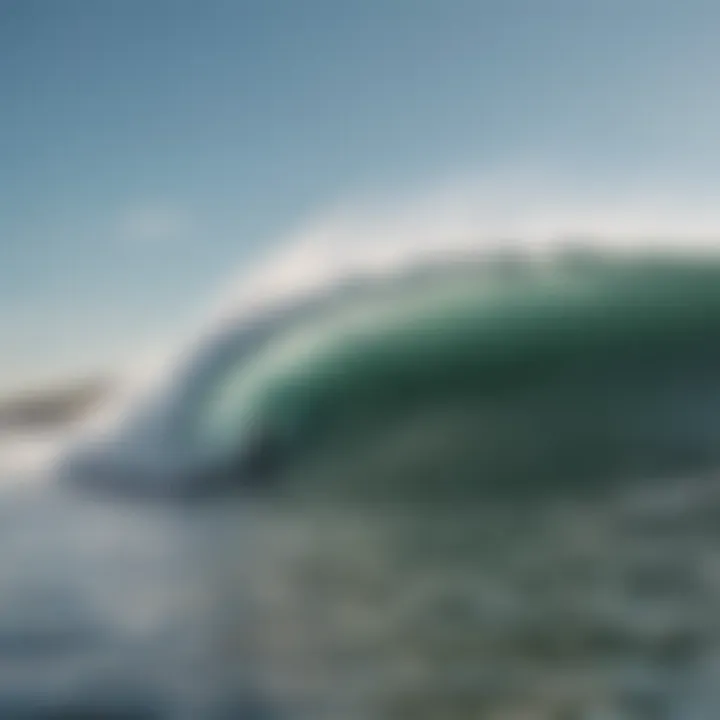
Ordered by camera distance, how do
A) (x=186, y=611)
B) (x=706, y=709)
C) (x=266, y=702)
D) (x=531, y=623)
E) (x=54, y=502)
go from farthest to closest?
1. (x=54, y=502)
2. (x=186, y=611)
3. (x=531, y=623)
4. (x=266, y=702)
5. (x=706, y=709)

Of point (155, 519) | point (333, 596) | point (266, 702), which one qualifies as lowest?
point (266, 702)

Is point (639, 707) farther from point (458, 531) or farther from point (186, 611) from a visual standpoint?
point (458, 531)

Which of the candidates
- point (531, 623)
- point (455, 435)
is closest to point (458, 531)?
point (531, 623)

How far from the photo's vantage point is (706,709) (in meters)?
3.06

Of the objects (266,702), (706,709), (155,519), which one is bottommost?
(706,709)

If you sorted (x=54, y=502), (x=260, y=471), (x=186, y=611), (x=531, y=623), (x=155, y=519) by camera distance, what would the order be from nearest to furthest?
(x=531, y=623) < (x=186, y=611) < (x=155, y=519) < (x=54, y=502) < (x=260, y=471)

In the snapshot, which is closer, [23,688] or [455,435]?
[23,688]

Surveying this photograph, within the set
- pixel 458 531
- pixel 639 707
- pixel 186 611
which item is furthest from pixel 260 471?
pixel 639 707

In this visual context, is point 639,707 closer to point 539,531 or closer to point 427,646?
point 427,646

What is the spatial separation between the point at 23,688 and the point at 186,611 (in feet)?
3.38

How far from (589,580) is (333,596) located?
3.68 feet

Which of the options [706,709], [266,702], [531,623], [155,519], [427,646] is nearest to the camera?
[706,709]

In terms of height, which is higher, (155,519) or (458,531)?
(155,519)

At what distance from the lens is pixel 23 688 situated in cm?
340
